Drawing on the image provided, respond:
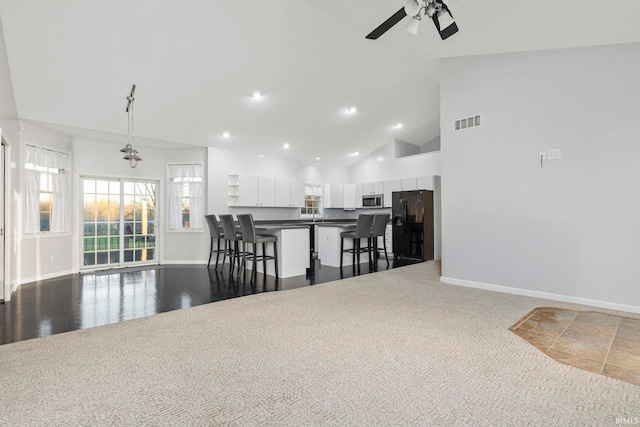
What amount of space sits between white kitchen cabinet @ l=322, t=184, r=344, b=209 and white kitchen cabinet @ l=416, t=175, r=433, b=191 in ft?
7.83

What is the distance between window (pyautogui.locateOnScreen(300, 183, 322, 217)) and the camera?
8391 mm

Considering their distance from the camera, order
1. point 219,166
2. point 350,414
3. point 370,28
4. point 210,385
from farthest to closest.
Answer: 1. point 219,166
2. point 370,28
3. point 210,385
4. point 350,414

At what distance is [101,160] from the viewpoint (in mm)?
5973

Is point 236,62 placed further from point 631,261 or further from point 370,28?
point 631,261

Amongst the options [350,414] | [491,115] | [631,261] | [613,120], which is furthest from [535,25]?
[350,414]

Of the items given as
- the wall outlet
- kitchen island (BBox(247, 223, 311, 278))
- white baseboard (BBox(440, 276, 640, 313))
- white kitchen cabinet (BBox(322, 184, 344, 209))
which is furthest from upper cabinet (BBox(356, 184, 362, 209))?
the wall outlet

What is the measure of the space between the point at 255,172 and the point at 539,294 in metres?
5.92

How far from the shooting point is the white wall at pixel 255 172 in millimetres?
6699

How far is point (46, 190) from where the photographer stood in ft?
17.1

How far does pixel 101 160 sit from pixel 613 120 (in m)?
7.87

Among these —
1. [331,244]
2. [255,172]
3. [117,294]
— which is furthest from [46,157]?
[331,244]

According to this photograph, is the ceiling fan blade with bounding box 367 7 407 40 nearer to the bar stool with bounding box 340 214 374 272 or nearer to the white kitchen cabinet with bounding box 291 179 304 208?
the bar stool with bounding box 340 214 374 272

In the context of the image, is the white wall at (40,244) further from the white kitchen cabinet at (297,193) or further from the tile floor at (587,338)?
the tile floor at (587,338)

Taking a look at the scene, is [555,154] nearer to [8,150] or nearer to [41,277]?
[8,150]
